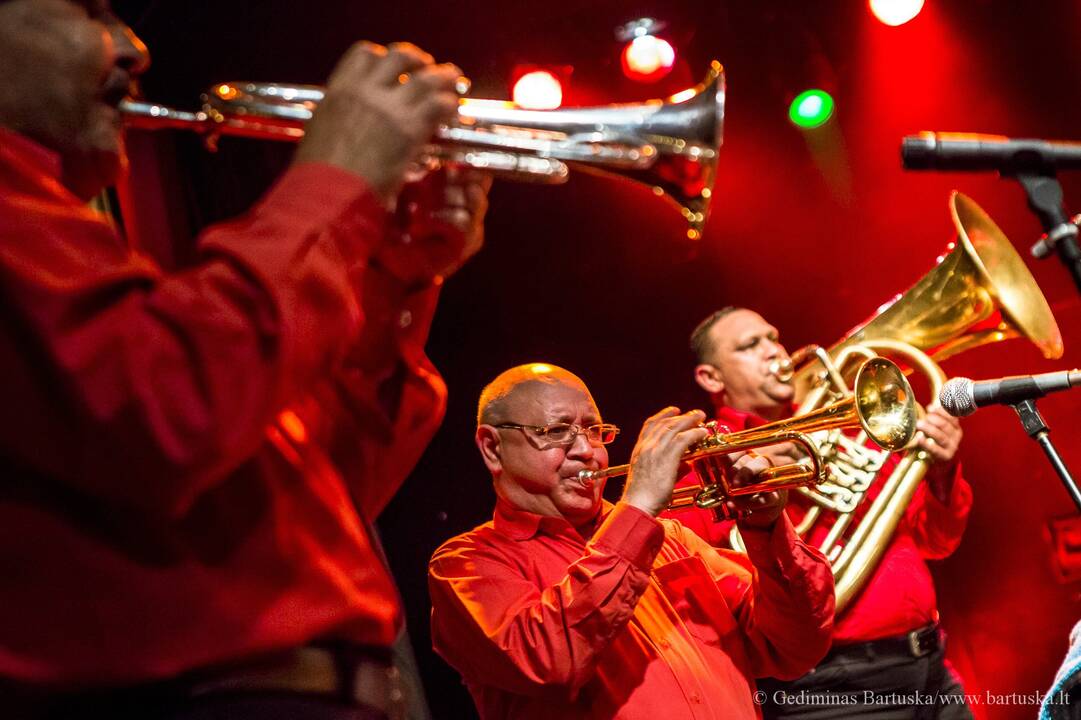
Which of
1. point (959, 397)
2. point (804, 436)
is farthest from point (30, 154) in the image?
point (804, 436)

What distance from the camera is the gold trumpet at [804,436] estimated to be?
2.99 metres

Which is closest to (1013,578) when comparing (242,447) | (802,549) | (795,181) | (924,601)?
(924,601)

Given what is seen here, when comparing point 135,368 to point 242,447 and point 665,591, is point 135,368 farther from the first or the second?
point 665,591

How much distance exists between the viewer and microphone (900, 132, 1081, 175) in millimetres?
1926

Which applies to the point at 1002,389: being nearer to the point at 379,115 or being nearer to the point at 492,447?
the point at 379,115

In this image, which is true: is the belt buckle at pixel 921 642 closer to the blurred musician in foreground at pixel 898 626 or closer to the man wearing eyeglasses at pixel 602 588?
the blurred musician in foreground at pixel 898 626

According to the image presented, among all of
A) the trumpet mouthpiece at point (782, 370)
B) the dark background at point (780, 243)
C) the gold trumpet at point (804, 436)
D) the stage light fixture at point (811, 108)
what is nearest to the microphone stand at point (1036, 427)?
the gold trumpet at point (804, 436)

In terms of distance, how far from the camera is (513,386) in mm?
3438

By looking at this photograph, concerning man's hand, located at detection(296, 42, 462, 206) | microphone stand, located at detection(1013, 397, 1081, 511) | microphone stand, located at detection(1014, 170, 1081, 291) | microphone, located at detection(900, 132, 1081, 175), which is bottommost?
microphone stand, located at detection(1013, 397, 1081, 511)

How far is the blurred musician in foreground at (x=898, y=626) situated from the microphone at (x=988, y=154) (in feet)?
6.27

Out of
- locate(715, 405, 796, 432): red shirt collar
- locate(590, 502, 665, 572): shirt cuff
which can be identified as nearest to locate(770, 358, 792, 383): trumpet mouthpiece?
locate(715, 405, 796, 432): red shirt collar

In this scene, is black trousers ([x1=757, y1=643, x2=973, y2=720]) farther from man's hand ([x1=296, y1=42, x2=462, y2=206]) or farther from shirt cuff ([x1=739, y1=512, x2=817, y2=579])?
man's hand ([x1=296, y1=42, x2=462, y2=206])

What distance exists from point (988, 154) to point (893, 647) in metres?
2.36

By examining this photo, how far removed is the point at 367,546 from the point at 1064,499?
482 centimetres
